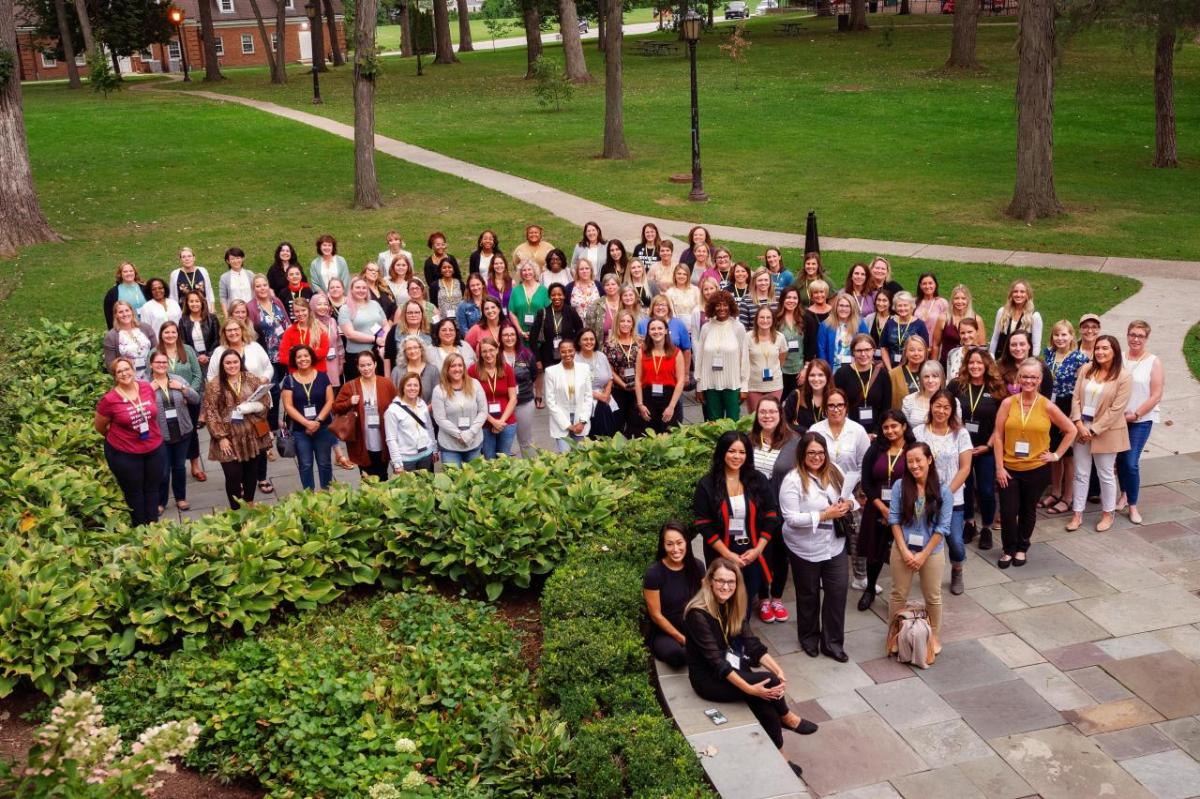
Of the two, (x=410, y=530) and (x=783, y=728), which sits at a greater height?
(x=410, y=530)

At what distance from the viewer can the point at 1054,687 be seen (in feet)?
26.3

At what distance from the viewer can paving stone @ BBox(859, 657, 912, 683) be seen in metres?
8.23

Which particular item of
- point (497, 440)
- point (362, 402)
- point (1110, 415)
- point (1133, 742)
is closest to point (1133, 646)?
point (1133, 742)

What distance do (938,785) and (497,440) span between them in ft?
17.7

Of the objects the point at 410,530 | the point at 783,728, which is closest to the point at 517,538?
the point at 410,530

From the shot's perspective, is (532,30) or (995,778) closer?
(995,778)

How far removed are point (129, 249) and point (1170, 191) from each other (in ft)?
65.6

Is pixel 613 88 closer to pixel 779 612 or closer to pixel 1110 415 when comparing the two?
pixel 1110 415

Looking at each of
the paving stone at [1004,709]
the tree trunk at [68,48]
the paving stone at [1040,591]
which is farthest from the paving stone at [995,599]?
the tree trunk at [68,48]

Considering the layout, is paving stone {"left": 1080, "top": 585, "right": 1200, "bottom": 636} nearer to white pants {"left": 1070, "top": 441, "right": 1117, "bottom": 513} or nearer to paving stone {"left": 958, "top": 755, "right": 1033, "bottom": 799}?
white pants {"left": 1070, "top": 441, "right": 1117, "bottom": 513}

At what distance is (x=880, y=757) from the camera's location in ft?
24.0

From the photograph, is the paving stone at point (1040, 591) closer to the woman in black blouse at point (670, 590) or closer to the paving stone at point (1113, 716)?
the paving stone at point (1113, 716)

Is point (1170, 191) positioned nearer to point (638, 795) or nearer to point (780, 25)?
point (638, 795)

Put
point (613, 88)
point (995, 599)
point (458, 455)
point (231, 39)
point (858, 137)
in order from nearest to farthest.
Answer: point (995, 599), point (458, 455), point (613, 88), point (858, 137), point (231, 39)
